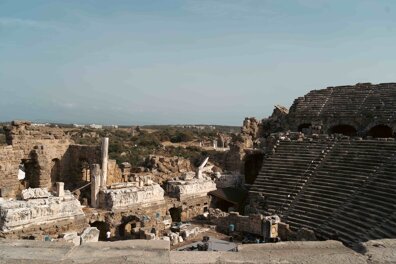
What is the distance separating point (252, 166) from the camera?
26281mm

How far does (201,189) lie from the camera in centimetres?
2039

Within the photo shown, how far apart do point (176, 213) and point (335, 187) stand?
740 cm

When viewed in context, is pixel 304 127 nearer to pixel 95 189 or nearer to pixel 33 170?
pixel 95 189

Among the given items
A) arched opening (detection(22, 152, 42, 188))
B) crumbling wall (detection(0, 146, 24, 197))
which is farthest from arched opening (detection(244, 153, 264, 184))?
crumbling wall (detection(0, 146, 24, 197))

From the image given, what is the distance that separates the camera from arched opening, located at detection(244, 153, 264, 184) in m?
25.7

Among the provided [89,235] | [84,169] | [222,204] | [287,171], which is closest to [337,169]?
[287,171]

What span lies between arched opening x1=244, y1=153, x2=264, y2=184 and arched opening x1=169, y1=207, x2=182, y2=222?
7780 millimetres

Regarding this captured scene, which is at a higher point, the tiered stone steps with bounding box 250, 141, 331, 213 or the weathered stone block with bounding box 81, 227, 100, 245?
the tiered stone steps with bounding box 250, 141, 331, 213

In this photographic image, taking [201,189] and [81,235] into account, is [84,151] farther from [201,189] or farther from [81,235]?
[81,235]

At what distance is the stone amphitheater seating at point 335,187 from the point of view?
13.2m

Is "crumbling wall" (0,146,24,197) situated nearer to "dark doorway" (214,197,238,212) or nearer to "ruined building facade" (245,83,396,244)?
"dark doorway" (214,197,238,212)

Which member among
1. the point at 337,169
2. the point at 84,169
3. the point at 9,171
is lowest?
the point at 84,169

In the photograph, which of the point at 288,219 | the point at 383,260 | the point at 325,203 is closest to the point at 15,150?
the point at 288,219

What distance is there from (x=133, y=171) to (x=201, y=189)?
5984mm
